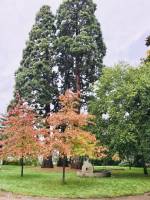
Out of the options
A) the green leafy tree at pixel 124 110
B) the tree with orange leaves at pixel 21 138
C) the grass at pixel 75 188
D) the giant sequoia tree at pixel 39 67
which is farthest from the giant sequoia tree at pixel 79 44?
the grass at pixel 75 188

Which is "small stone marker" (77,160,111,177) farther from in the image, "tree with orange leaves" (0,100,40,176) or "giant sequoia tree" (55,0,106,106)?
"giant sequoia tree" (55,0,106,106)

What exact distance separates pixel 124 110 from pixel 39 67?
1341 cm

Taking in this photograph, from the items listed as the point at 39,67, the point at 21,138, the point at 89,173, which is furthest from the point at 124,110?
the point at 39,67

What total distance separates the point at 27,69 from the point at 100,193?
23.9m

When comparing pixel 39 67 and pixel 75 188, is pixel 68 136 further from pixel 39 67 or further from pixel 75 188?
pixel 39 67

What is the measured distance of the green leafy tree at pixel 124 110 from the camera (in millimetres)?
32656

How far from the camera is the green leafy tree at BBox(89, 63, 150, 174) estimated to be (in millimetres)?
32656

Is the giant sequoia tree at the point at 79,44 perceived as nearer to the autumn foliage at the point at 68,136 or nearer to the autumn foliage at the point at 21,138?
the autumn foliage at the point at 21,138

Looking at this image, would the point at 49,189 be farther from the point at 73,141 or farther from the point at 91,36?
the point at 91,36

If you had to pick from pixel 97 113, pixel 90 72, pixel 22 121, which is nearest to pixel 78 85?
pixel 90 72

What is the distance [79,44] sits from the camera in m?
43.4

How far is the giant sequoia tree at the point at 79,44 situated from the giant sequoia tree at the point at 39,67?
108 centimetres

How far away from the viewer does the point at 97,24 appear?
Answer: 153ft

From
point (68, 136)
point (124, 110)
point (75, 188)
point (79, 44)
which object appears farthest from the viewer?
point (79, 44)
